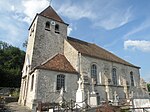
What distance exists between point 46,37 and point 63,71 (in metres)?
6.42

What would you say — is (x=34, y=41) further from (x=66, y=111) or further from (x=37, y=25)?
(x=66, y=111)

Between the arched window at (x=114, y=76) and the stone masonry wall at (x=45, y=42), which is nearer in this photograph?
the stone masonry wall at (x=45, y=42)

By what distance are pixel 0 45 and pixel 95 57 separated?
35864 mm

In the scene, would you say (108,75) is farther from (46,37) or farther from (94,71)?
(46,37)

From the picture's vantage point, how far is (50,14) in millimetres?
23719

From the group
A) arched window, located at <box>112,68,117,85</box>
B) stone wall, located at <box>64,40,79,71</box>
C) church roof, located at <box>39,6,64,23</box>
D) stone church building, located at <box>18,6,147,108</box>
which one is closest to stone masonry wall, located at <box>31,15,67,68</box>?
stone church building, located at <box>18,6,147,108</box>

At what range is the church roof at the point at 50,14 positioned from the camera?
22936 millimetres

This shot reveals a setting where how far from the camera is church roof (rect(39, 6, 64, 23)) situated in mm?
22936

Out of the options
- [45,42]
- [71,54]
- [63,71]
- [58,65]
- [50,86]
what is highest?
[45,42]

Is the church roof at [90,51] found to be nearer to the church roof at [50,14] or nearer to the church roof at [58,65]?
the church roof at [58,65]

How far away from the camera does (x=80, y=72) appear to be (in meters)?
18.4

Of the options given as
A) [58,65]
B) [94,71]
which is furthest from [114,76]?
[58,65]

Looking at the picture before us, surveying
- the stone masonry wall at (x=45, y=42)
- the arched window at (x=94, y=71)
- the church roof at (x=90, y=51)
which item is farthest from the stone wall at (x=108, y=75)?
the stone masonry wall at (x=45, y=42)

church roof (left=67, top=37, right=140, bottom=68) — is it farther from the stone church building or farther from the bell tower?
the bell tower
